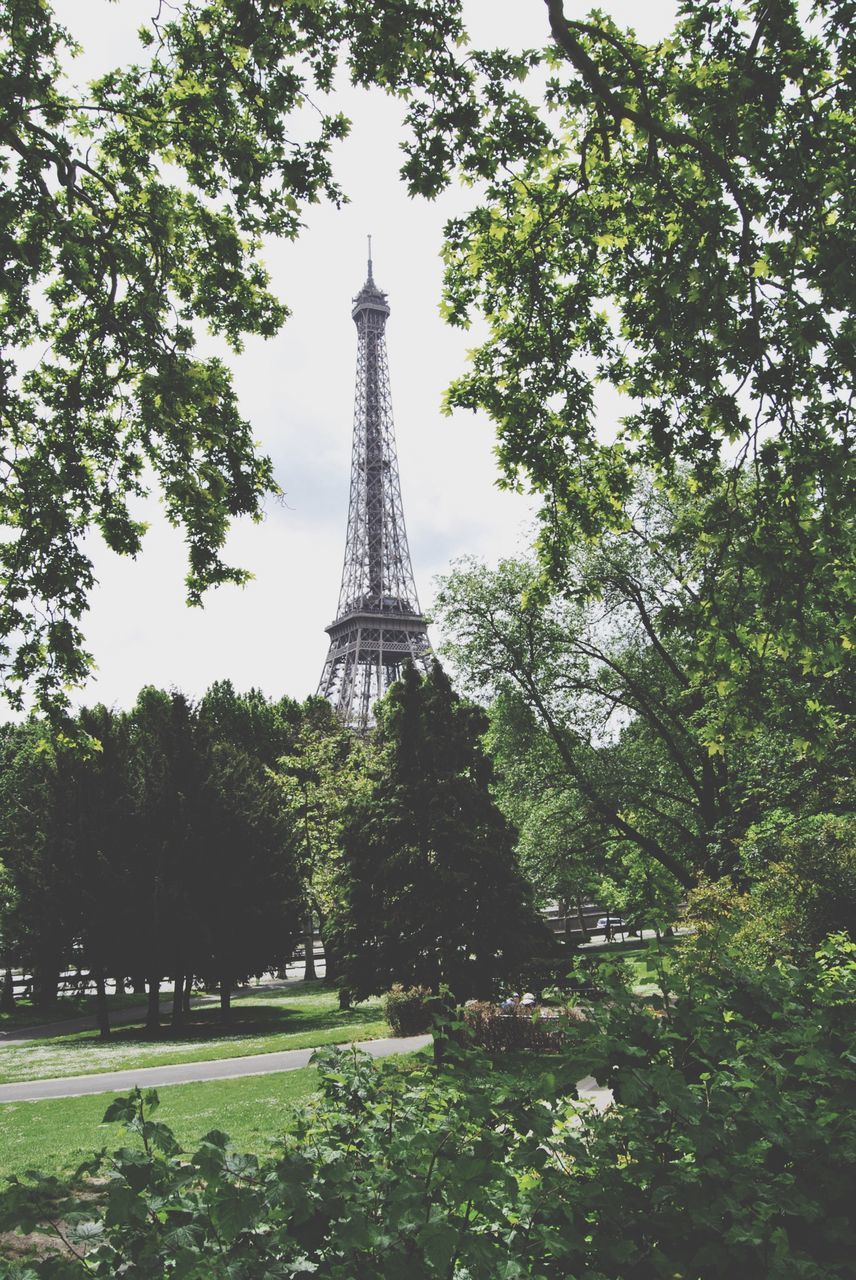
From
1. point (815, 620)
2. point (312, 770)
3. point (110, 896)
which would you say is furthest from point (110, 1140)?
point (312, 770)

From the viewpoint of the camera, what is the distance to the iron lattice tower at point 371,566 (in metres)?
66.6

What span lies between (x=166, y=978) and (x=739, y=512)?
26.0m

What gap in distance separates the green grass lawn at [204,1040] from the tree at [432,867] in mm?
3548

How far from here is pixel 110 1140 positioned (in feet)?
36.7

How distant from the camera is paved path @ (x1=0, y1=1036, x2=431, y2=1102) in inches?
611

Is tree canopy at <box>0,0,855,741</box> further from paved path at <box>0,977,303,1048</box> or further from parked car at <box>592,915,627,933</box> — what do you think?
parked car at <box>592,915,627,933</box>

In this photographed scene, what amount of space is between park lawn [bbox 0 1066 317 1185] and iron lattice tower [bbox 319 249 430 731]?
45.4 metres

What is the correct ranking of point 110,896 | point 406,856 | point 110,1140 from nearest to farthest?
1. point 110,1140
2. point 406,856
3. point 110,896

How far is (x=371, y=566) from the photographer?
74250 mm

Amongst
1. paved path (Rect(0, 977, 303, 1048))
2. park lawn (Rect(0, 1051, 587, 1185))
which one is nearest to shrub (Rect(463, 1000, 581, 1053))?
park lawn (Rect(0, 1051, 587, 1185))

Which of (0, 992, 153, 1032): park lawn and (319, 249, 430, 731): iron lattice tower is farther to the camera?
(319, 249, 430, 731): iron lattice tower

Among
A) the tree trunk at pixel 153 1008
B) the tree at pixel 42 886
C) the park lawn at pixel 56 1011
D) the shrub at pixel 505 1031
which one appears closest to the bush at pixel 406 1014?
the shrub at pixel 505 1031

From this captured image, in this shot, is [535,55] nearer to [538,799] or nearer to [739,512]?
[739,512]

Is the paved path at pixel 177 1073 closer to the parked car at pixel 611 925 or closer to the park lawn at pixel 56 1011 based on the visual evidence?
the park lawn at pixel 56 1011
